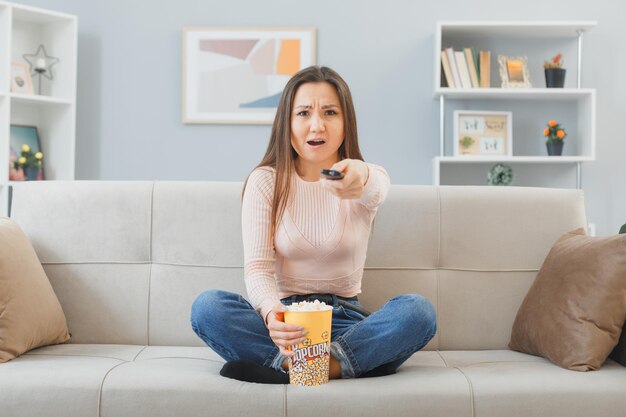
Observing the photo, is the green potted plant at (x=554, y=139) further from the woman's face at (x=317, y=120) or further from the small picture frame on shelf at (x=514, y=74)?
the woman's face at (x=317, y=120)

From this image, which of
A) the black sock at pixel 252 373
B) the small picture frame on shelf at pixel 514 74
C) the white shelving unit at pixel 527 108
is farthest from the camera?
the white shelving unit at pixel 527 108

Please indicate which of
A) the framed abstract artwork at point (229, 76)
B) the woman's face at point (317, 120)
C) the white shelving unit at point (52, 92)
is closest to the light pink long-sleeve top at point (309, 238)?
the woman's face at point (317, 120)

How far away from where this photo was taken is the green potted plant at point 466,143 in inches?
154

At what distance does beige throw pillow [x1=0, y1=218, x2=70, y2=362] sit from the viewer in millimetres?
1906

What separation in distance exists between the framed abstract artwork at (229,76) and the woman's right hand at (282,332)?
245cm

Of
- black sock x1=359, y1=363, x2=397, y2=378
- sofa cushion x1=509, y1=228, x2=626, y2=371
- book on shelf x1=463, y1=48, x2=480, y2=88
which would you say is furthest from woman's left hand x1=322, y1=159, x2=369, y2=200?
book on shelf x1=463, y1=48, x2=480, y2=88

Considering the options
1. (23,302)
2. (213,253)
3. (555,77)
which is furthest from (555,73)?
(23,302)

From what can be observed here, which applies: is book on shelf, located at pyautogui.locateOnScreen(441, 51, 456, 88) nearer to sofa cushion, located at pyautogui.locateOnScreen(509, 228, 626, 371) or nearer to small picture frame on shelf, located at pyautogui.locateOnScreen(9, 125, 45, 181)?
sofa cushion, located at pyautogui.locateOnScreen(509, 228, 626, 371)

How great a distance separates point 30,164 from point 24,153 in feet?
0.21

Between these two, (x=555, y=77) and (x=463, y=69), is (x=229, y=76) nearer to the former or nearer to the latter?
(x=463, y=69)

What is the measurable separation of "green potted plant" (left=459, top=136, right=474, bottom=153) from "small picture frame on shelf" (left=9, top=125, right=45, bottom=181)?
6.84 ft

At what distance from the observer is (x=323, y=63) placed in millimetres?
4031

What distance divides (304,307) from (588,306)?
0.72 m

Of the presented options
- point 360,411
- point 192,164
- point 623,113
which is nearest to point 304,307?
point 360,411
